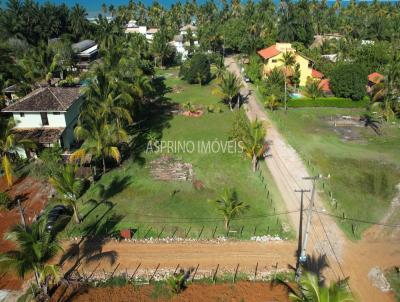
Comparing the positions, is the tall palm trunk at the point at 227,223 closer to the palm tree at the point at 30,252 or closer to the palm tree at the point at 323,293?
the palm tree at the point at 323,293

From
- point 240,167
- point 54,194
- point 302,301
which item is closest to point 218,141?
point 240,167

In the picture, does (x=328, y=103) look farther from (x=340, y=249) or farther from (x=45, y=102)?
→ (x=45, y=102)

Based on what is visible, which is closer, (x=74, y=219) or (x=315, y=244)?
(x=315, y=244)

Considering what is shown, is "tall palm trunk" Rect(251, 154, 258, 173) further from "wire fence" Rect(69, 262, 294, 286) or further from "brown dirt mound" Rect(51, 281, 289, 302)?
"brown dirt mound" Rect(51, 281, 289, 302)

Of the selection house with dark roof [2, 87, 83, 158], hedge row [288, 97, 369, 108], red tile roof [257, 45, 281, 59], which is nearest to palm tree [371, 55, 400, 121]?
hedge row [288, 97, 369, 108]

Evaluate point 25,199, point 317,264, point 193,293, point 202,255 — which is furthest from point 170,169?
point 317,264

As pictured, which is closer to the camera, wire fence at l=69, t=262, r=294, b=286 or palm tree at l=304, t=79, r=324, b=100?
wire fence at l=69, t=262, r=294, b=286

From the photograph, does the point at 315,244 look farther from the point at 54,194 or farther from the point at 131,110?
the point at 131,110
